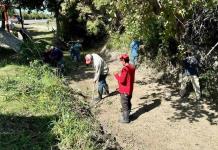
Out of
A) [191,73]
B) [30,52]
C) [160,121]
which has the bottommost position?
[160,121]

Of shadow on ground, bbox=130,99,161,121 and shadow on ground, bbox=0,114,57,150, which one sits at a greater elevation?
shadow on ground, bbox=0,114,57,150

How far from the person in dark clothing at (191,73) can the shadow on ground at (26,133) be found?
5.16 m

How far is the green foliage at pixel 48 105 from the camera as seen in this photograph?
9266mm

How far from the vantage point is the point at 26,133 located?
975 cm

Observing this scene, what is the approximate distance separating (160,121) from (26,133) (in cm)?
416

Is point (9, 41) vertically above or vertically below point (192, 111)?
above

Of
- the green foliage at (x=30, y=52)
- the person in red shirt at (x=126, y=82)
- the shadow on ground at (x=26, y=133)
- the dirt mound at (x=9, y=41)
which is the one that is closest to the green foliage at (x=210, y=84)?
the person in red shirt at (x=126, y=82)

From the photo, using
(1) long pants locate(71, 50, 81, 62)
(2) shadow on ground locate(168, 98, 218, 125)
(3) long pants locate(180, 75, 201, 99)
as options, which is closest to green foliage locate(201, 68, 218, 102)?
(3) long pants locate(180, 75, 201, 99)

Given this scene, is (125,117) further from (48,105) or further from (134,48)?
(134,48)

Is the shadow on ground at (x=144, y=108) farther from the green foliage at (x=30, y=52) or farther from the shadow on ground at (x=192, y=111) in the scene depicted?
the green foliage at (x=30, y=52)

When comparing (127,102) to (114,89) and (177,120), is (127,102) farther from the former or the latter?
(114,89)

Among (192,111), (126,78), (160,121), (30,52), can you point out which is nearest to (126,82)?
(126,78)

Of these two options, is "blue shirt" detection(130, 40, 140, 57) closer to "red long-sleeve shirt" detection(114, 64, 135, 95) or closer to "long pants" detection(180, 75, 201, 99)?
"long pants" detection(180, 75, 201, 99)

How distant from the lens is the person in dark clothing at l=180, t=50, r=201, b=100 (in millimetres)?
13953
